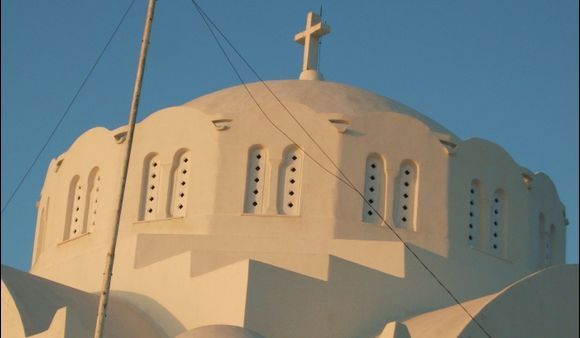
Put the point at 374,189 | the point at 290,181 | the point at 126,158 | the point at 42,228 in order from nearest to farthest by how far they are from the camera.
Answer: the point at 126,158, the point at 290,181, the point at 374,189, the point at 42,228

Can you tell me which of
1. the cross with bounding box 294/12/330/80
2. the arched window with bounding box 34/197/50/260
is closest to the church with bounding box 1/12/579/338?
the arched window with bounding box 34/197/50/260

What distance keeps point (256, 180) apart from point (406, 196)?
2.42 metres

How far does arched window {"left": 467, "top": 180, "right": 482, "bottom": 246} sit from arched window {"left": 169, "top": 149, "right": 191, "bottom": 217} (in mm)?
4614

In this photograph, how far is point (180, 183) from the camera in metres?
23.0

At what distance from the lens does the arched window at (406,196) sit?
74.7 ft

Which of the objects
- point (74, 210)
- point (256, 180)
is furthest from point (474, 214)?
point (74, 210)

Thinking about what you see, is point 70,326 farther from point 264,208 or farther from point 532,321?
point 532,321

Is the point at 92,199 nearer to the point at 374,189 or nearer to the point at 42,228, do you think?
the point at 42,228

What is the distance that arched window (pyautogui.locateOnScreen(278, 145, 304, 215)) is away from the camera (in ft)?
73.6

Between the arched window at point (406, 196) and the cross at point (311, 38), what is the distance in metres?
4.03

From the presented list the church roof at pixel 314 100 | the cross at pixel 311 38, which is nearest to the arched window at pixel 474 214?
the church roof at pixel 314 100

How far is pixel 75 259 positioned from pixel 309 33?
21.3ft

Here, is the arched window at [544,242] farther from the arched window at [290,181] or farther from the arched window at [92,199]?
the arched window at [92,199]

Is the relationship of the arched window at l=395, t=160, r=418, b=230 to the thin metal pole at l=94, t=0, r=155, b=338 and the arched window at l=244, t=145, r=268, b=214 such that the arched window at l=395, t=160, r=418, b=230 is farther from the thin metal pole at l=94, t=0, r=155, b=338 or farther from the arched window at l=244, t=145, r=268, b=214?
the thin metal pole at l=94, t=0, r=155, b=338
